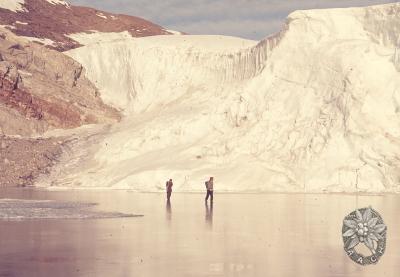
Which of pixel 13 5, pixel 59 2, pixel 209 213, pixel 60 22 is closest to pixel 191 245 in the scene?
pixel 209 213

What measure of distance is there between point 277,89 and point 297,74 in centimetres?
169

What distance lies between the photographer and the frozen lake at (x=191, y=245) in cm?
1339

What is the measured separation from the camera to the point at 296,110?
47.9 meters

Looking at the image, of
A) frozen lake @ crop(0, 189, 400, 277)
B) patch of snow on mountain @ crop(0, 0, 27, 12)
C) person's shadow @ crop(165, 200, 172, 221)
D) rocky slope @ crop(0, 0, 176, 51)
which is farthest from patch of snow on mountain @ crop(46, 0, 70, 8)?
frozen lake @ crop(0, 189, 400, 277)

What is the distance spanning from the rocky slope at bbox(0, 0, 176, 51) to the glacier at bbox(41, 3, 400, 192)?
32598 millimetres

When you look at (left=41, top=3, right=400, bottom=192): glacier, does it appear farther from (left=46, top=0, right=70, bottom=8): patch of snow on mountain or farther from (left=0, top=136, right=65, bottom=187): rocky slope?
(left=46, top=0, right=70, bottom=8): patch of snow on mountain

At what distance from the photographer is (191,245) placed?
Answer: 16.6 m

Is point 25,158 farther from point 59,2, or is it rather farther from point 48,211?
point 59,2

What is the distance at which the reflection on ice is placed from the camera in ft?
77.2

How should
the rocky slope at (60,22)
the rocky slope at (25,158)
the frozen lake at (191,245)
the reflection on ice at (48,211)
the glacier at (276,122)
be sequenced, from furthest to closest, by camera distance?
the rocky slope at (60,22) < the rocky slope at (25,158) < the glacier at (276,122) < the reflection on ice at (48,211) < the frozen lake at (191,245)

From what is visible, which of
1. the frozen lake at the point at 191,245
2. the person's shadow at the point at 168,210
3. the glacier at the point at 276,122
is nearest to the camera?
the frozen lake at the point at 191,245

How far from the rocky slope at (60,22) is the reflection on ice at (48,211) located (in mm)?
58293

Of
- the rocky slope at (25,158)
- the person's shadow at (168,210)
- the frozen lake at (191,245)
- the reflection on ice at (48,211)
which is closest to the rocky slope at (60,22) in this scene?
the rocky slope at (25,158)

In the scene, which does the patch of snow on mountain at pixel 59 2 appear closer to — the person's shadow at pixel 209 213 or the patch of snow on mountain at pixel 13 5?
the patch of snow on mountain at pixel 13 5
